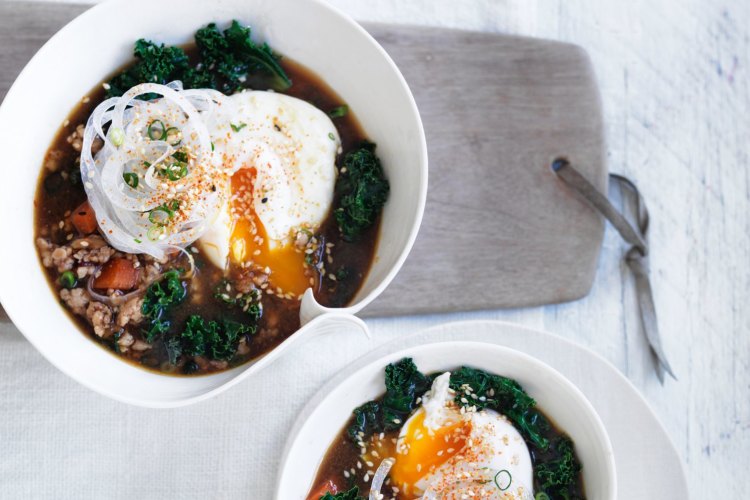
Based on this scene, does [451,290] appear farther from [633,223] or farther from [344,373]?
[633,223]

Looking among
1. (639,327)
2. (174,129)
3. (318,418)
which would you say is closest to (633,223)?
(639,327)

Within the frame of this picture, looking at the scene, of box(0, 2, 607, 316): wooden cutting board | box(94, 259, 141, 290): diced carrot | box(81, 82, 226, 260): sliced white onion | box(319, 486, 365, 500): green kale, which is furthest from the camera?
box(0, 2, 607, 316): wooden cutting board

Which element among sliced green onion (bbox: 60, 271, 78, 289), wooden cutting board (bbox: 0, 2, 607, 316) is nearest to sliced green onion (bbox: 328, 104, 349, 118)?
wooden cutting board (bbox: 0, 2, 607, 316)

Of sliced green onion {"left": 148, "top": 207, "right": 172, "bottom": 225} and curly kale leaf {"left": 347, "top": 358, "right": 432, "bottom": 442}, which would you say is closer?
sliced green onion {"left": 148, "top": 207, "right": 172, "bottom": 225}

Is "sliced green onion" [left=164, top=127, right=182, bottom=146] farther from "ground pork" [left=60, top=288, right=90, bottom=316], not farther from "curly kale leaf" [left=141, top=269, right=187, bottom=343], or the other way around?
"ground pork" [left=60, top=288, right=90, bottom=316]

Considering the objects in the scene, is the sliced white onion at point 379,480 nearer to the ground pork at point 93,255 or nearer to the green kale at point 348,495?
the green kale at point 348,495

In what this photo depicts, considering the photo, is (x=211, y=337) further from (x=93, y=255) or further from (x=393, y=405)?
(x=393, y=405)

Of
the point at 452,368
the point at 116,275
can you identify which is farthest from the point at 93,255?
the point at 452,368

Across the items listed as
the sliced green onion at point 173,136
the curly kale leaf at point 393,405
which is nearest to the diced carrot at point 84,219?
the sliced green onion at point 173,136
